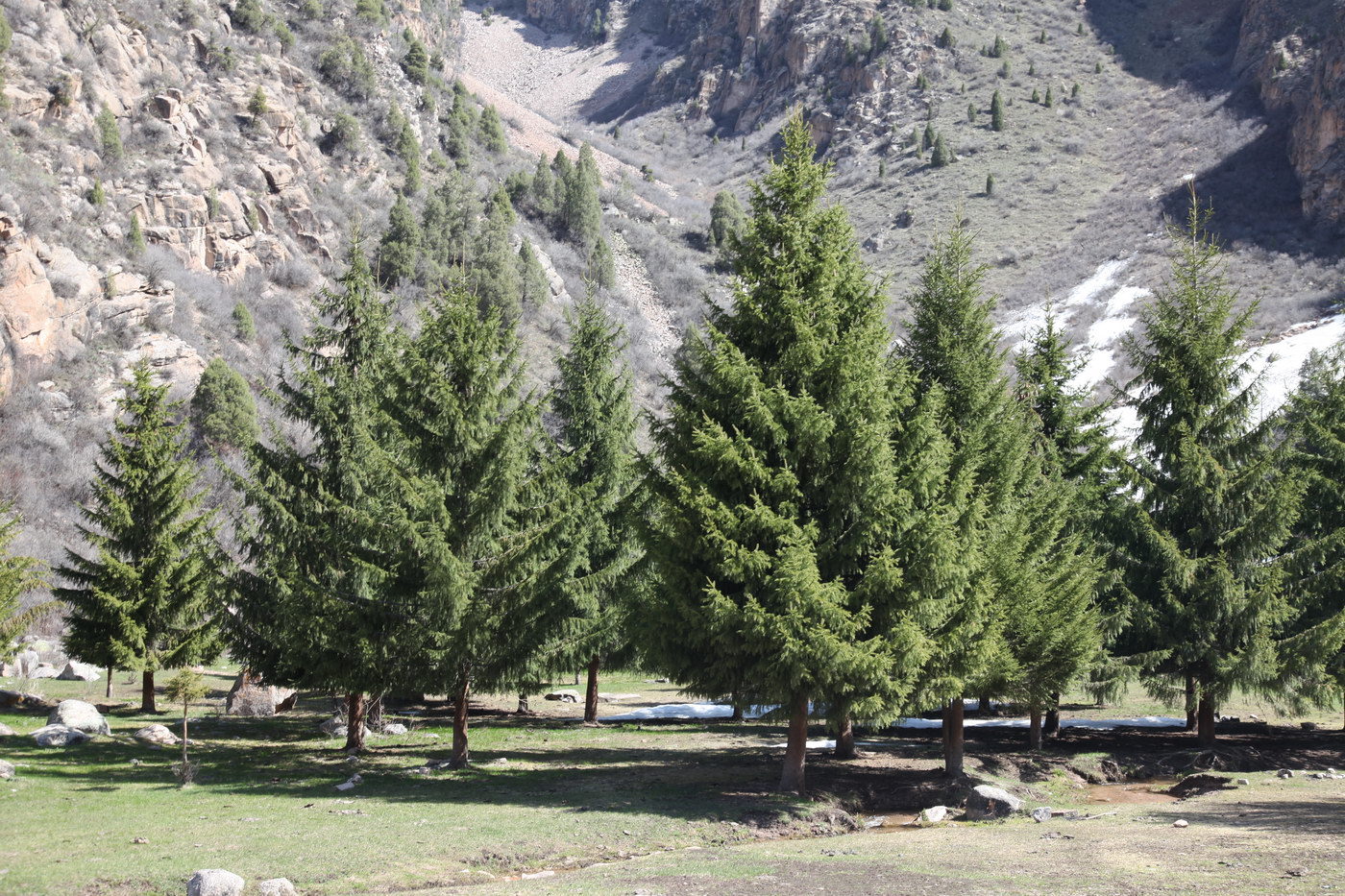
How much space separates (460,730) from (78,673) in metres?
21.6

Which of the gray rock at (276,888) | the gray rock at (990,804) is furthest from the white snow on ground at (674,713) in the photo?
the gray rock at (276,888)

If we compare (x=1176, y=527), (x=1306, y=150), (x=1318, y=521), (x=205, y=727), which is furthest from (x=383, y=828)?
(x=1306, y=150)

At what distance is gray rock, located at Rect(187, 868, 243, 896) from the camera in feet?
29.6

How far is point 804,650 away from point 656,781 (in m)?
4.68

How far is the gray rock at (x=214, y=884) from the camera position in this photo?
29.6 feet

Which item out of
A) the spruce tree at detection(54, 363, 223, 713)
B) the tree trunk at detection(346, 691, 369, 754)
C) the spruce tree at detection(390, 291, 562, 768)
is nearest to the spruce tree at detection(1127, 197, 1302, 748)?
the spruce tree at detection(390, 291, 562, 768)

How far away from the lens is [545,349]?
67.3m

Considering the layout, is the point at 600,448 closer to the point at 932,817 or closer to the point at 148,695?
the point at 932,817

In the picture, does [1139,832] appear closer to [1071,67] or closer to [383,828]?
[383,828]

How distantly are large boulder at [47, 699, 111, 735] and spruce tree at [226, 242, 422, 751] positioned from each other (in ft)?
11.7

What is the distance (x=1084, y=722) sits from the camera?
28297 millimetres

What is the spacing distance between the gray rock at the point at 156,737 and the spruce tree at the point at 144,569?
3.09 m

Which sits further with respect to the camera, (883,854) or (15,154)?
(15,154)

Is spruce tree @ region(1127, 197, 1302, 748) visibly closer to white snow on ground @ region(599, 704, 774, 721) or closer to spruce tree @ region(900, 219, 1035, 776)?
spruce tree @ region(900, 219, 1035, 776)
